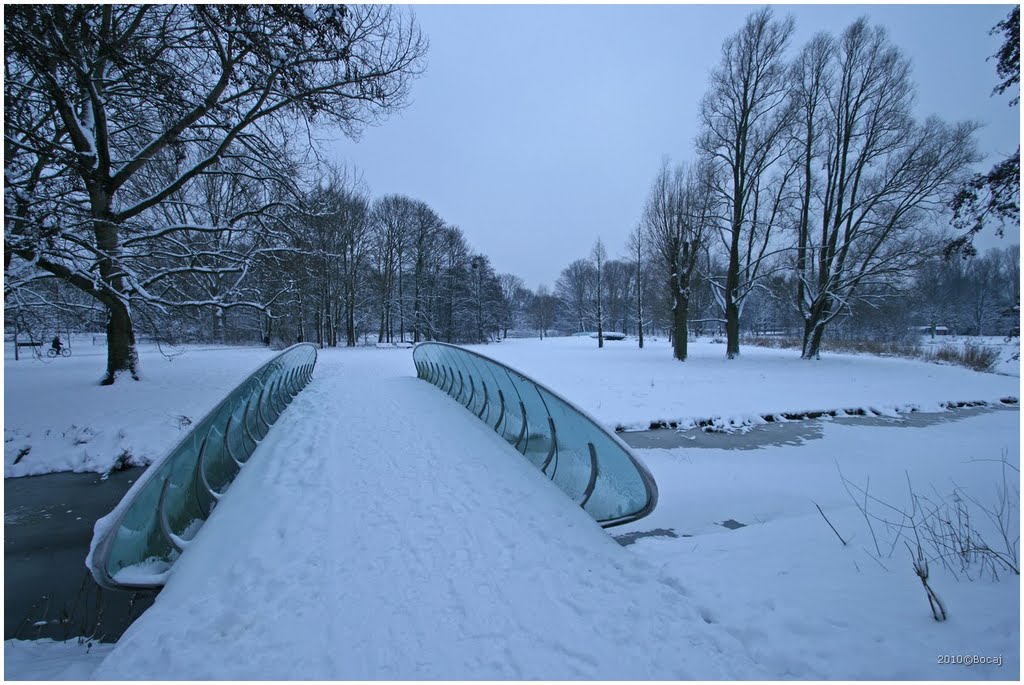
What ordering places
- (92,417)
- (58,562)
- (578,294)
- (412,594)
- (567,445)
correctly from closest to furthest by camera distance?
(412,594), (58,562), (567,445), (92,417), (578,294)

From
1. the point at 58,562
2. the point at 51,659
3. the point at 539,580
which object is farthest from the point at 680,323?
the point at 51,659

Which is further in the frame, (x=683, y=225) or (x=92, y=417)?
(x=683, y=225)

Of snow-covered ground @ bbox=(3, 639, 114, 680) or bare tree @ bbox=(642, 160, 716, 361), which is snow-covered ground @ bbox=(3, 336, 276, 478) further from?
bare tree @ bbox=(642, 160, 716, 361)

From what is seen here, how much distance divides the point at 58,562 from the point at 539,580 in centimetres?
483

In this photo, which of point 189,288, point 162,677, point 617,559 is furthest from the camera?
point 189,288

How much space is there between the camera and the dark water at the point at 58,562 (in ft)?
10.5

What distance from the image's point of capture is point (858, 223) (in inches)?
686

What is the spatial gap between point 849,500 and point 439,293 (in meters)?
34.4

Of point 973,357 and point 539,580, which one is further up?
point 973,357

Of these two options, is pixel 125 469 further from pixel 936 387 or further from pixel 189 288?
pixel 936 387

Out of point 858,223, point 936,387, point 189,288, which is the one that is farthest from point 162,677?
point 858,223

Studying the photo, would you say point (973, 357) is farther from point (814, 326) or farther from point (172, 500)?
point (172, 500)

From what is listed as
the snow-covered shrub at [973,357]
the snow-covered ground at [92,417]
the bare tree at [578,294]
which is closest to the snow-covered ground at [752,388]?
the snow-covered shrub at [973,357]

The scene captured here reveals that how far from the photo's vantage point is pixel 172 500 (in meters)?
3.29
